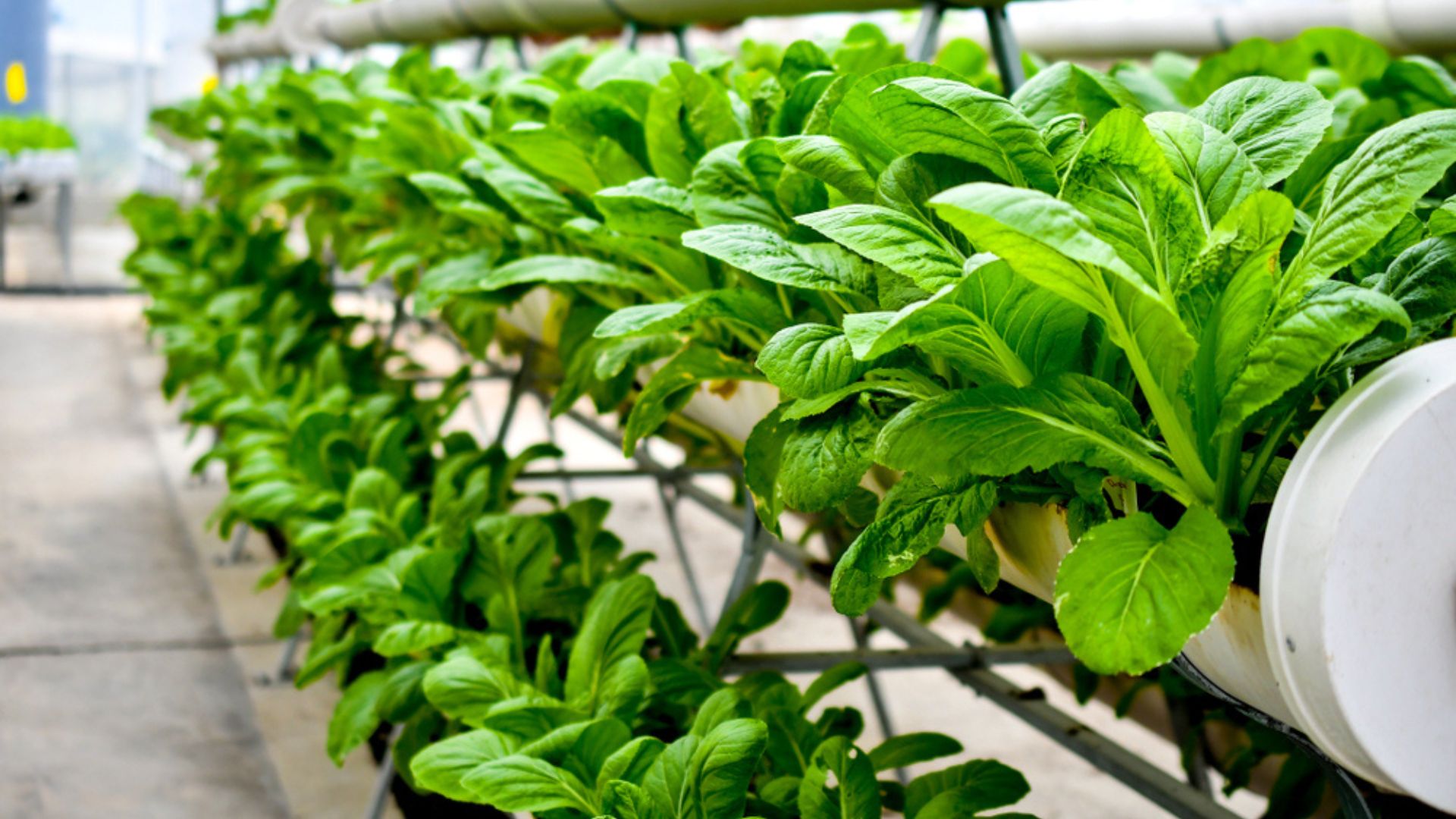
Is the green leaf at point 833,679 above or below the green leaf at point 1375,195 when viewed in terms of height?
below

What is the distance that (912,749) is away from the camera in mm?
1268

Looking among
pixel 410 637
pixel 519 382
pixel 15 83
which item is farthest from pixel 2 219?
pixel 410 637

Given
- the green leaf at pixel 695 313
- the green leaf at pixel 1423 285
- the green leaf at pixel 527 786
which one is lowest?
the green leaf at pixel 527 786

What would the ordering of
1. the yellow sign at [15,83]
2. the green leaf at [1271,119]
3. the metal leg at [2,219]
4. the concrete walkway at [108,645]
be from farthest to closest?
the yellow sign at [15,83], the metal leg at [2,219], the concrete walkway at [108,645], the green leaf at [1271,119]

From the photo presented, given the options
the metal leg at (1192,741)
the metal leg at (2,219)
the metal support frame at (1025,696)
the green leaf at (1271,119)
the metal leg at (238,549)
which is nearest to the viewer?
the green leaf at (1271,119)

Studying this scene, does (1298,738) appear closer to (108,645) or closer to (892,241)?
(892,241)

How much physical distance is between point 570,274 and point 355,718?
604 millimetres

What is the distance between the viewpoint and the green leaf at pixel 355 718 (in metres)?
1.52

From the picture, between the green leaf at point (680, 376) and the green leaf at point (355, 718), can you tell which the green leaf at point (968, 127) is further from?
the green leaf at point (355, 718)

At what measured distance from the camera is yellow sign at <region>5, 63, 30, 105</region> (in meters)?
7.87

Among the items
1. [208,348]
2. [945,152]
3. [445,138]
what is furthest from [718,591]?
[945,152]

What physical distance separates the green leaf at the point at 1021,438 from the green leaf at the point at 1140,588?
0.04 m

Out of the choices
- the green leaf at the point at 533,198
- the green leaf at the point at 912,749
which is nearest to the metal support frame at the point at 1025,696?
the green leaf at the point at 912,749

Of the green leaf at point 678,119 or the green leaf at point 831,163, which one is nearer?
the green leaf at point 831,163
